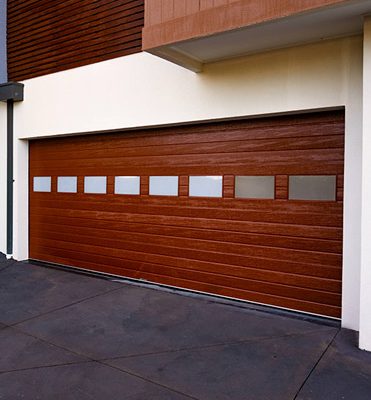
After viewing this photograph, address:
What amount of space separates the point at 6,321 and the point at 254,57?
4.11 meters

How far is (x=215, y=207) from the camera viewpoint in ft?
16.4

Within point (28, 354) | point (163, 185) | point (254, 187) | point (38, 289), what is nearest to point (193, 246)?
point (163, 185)

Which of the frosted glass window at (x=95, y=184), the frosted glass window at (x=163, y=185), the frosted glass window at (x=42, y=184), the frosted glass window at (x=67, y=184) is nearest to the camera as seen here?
the frosted glass window at (x=163, y=185)

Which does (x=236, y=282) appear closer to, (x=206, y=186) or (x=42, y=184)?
(x=206, y=186)

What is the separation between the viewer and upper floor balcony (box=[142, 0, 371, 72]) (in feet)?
10.8

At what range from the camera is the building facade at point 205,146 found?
3.87 meters

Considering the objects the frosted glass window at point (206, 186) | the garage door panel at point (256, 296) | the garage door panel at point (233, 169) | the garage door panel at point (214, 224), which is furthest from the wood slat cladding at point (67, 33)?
the garage door panel at point (256, 296)

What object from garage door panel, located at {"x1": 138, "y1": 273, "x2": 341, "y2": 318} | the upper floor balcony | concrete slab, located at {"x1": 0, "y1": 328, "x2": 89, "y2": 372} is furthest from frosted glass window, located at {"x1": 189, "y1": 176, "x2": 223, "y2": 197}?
concrete slab, located at {"x1": 0, "y1": 328, "x2": 89, "y2": 372}

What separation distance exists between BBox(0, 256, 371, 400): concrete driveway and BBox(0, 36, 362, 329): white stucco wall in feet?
2.74

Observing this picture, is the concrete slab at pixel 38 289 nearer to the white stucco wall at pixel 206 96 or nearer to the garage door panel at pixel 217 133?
the white stucco wall at pixel 206 96

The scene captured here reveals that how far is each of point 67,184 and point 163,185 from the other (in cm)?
217

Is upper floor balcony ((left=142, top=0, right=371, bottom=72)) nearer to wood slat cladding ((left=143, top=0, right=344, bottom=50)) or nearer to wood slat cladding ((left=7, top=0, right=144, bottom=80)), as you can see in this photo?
wood slat cladding ((left=143, top=0, right=344, bottom=50))

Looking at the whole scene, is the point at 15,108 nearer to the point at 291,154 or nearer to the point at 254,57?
the point at 254,57

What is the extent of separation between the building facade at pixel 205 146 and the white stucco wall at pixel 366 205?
12 mm
